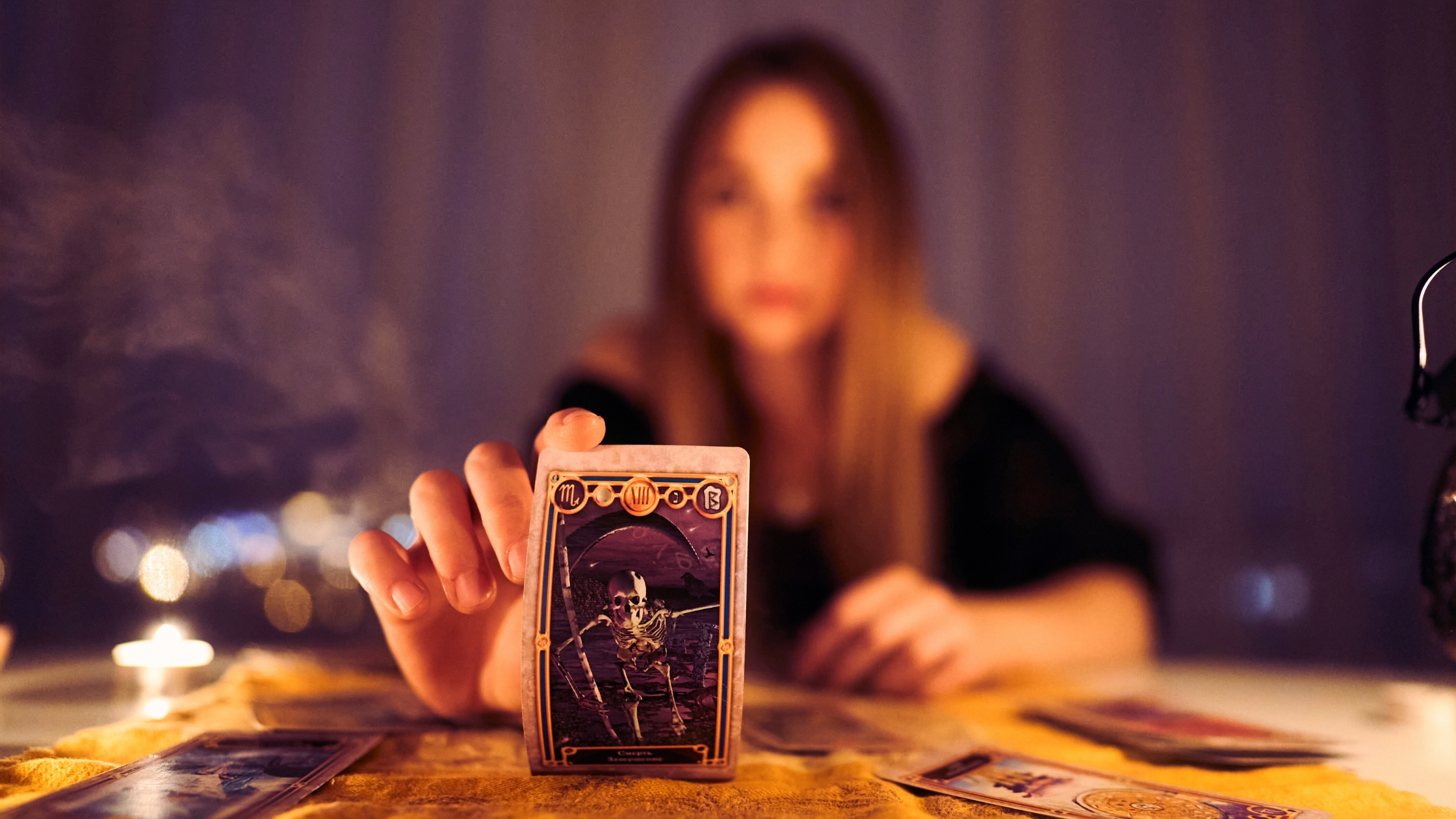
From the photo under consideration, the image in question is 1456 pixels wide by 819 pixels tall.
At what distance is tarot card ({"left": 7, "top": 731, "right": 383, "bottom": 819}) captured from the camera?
554mm

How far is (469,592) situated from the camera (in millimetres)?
679

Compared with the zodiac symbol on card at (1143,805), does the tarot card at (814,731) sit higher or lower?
lower

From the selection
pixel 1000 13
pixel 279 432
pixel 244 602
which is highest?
pixel 1000 13

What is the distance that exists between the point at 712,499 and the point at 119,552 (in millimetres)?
2587

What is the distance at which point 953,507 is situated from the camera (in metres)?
2.12

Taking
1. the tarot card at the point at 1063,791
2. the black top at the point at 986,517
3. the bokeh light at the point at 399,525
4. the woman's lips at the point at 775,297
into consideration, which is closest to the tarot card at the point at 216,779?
the tarot card at the point at 1063,791

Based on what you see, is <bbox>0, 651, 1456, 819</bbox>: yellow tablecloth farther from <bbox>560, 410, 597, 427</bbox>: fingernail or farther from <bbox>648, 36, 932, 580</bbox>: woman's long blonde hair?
<bbox>648, 36, 932, 580</bbox>: woman's long blonde hair

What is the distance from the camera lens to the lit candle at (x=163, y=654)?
124 centimetres

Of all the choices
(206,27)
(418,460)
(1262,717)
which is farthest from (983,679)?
(206,27)

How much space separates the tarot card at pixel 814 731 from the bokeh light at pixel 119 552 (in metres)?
2.35

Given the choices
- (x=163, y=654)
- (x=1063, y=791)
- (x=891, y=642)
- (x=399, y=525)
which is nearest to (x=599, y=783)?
(x=1063, y=791)

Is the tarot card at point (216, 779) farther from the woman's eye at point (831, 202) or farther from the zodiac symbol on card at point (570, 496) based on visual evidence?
the woman's eye at point (831, 202)

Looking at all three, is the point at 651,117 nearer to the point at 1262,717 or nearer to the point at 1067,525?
the point at 1067,525

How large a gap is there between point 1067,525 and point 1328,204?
2035 millimetres
